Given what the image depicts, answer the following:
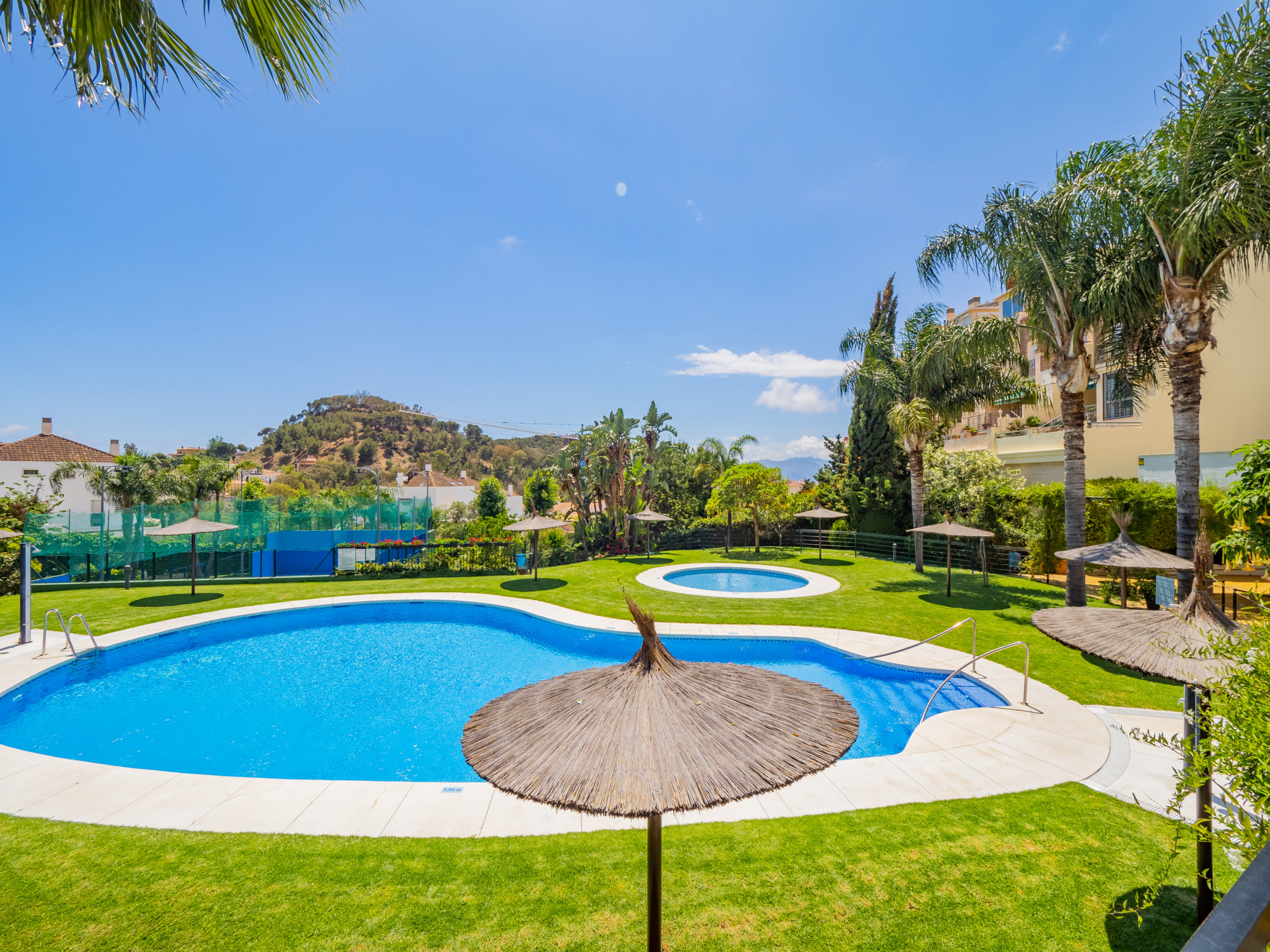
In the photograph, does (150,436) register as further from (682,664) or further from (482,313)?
Result: (682,664)

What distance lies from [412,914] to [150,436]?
60.4m

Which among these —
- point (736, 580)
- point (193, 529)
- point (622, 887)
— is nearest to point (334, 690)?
point (622, 887)

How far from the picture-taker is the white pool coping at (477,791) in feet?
18.8

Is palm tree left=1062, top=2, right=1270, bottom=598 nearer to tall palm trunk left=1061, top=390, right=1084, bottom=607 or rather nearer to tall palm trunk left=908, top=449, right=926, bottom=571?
tall palm trunk left=1061, top=390, right=1084, bottom=607

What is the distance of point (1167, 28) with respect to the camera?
9.41 m

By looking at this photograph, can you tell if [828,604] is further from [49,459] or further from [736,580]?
[49,459]

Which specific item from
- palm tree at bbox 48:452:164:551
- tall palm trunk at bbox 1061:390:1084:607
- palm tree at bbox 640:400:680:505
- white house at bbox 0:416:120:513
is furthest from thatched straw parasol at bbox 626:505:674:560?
white house at bbox 0:416:120:513

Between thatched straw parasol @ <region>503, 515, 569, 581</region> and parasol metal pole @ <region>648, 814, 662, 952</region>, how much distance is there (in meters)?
14.0

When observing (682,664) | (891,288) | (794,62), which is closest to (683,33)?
(794,62)

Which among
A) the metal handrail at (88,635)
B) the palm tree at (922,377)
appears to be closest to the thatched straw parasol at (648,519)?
the palm tree at (922,377)

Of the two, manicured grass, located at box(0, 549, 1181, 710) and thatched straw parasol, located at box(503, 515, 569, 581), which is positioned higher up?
thatched straw parasol, located at box(503, 515, 569, 581)

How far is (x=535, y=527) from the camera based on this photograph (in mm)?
18156

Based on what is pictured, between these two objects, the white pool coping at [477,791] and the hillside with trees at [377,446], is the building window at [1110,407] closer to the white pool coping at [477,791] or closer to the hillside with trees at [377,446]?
the white pool coping at [477,791]

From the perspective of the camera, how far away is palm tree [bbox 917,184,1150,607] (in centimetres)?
1173
